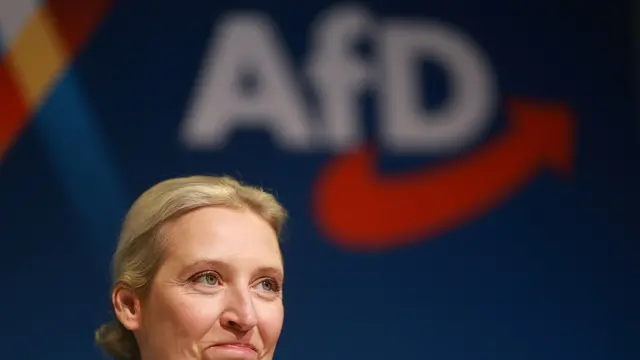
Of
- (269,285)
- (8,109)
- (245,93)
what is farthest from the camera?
(245,93)

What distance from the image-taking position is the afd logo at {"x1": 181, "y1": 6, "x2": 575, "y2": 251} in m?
3.23

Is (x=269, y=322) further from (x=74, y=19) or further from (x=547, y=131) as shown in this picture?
(x=547, y=131)

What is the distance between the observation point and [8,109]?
3.06 metres

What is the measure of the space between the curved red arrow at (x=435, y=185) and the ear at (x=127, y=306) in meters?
1.16

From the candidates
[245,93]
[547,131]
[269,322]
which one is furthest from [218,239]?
[547,131]

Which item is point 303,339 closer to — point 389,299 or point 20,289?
point 389,299

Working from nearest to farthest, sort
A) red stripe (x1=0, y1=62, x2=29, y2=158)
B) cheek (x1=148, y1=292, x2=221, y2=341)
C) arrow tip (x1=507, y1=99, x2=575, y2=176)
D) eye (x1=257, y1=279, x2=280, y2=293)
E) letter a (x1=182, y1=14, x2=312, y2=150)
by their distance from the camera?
cheek (x1=148, y1=292, x2=221, y2=341), eye (x1=257, y1=279, x2=280, y2=293), red stripe (x1=0, y1=62, x2=29, y2=158), letter a (x1=182, y1=14, x2=312, y2=150), arrow tip (x1=507, y1=99, x2=575, y2=176)

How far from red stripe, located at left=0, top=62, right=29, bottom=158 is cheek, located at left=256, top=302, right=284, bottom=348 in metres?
1.32

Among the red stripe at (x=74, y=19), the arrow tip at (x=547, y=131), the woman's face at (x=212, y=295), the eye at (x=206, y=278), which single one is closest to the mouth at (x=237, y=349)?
the woman's face at (x=212, y=295)

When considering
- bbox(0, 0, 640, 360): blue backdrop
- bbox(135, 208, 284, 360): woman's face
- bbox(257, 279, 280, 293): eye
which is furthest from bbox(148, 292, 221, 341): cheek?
bbox(0, 0, 640, 360): blue backdrop

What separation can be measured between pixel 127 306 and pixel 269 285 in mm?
293

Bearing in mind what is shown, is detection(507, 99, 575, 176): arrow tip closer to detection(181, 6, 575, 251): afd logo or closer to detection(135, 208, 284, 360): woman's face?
detection(181, 6, 575, 251): afd logo

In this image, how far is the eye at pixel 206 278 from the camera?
202 centimetres

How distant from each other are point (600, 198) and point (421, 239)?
63 cm
